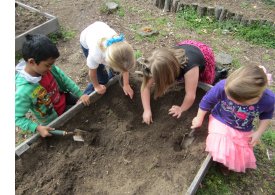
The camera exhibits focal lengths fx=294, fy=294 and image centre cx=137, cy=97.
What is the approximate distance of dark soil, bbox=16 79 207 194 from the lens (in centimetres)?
258

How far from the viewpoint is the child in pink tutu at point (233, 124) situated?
2.45 m

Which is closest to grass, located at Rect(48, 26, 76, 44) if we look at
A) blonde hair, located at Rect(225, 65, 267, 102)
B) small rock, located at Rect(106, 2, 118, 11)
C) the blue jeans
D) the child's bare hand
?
small rock, located at Rect(106, 2, 118, 11)

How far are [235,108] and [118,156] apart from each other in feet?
3.87

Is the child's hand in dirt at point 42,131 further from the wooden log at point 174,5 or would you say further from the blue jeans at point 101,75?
the wooden log at point 174,5

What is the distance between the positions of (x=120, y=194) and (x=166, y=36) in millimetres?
2870

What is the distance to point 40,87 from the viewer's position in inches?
107

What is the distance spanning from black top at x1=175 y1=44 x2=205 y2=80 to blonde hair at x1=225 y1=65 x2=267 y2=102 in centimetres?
55

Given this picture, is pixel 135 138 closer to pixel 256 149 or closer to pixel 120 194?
pixel 120 194

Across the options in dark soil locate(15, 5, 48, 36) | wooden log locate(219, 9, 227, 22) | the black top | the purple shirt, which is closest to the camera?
the purple shirt

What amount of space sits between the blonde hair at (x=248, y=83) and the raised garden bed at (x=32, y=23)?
131 inches

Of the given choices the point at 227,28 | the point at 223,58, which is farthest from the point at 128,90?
the point at 227,28

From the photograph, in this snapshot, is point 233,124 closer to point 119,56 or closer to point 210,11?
point 119,56

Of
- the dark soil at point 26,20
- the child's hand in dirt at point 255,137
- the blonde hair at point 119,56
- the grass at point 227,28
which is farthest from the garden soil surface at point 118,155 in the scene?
the dark soil at point 26,20

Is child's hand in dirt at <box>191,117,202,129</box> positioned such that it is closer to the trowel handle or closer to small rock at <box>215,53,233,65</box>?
the trowel handle
